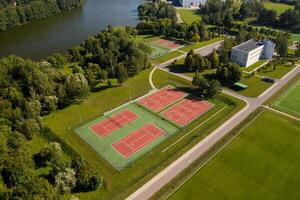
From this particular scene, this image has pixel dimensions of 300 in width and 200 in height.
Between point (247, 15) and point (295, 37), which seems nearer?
point (295, 37)

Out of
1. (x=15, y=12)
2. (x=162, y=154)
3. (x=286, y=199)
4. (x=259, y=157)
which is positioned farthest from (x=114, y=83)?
(x=15, y=12)

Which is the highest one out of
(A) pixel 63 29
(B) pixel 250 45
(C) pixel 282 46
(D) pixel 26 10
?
(D) pixel 26 10

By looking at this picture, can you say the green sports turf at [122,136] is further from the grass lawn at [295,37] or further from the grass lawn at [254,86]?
the grass lawn at [295,37]

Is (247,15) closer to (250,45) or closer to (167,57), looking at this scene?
(250,45)

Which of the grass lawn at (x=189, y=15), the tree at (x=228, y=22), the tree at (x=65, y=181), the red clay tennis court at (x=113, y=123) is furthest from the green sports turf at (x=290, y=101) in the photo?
the grass lawn at (x=189, y=15)

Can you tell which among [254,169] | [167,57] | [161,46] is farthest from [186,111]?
[161,46]

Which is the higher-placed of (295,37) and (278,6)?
(278,6)
